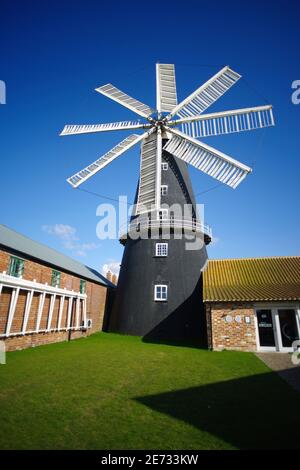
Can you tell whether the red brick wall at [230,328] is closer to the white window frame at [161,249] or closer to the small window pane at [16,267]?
the white window frame at [161,249]

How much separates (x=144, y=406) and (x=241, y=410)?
73.7 inches

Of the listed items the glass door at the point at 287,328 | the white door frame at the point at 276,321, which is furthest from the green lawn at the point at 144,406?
the glass door at the point at 287,328

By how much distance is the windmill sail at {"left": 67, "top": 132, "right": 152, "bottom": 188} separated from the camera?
1720 centimetres

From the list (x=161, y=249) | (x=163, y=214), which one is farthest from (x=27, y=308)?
(x=163, y=214)

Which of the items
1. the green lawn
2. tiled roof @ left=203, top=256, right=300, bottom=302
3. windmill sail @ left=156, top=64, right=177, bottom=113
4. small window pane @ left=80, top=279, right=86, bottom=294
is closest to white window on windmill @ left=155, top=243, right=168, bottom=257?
tiled roof @ left=203, top=256, right=300, bottom=302

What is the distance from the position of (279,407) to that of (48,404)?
15.1ft

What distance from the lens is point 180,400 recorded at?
5.46 meters

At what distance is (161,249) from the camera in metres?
18.3

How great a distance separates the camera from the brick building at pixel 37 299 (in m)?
11.4

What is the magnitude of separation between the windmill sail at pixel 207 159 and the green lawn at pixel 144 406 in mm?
10286

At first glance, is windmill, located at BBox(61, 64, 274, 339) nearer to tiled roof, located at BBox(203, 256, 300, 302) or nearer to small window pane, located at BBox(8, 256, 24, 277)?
tiled roof, located at BBox(203, 256, 300, 302)

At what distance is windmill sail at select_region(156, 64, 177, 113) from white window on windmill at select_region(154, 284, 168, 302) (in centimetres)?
1197
